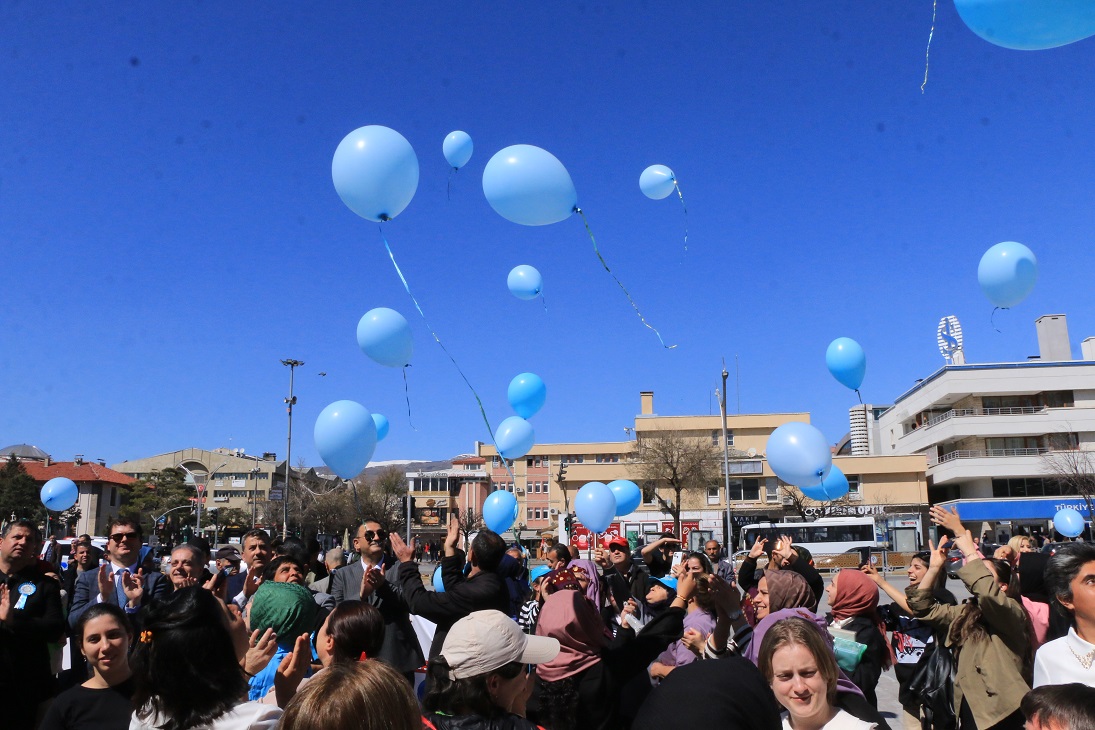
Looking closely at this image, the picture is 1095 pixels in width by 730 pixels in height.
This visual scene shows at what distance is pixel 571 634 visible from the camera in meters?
3.72

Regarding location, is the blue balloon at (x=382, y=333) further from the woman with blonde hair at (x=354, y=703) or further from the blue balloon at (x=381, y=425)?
the woman with blonde hair at (x=354, y=703)

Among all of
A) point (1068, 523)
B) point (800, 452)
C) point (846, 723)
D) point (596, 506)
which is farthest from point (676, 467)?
point (846, 723)

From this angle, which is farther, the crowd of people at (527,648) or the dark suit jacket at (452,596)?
the dark suit jacket at (452,596)

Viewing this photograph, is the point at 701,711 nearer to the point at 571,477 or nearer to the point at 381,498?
the point at 571,477

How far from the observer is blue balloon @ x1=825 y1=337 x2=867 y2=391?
41.3 ft

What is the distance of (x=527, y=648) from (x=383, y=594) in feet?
7.52

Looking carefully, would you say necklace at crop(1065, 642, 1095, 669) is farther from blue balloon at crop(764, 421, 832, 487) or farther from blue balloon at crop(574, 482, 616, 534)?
blue balloon at crop(574, 482, 616, 534)

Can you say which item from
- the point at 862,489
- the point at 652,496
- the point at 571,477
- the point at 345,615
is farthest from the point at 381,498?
the point at 345,615

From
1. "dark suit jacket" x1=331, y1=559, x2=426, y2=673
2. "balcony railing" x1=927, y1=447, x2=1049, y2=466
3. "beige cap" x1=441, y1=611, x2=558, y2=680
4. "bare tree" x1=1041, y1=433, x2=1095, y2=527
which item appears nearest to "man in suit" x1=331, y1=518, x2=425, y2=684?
"dark suit jacket" x1=331, y1=559, x2=426, y2=673

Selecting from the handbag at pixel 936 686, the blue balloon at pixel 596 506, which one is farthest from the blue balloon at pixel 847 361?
the handbag at pixel 936 686

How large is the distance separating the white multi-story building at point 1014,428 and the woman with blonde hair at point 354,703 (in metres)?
56.1

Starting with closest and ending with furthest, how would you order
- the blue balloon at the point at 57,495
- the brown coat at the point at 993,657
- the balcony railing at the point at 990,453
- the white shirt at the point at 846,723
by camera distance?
the white shirt at the point at 846,723, the brown coat at the point at 993,657, the blue balloon at the point at 57,495, the balcony railing at the point at 990,453

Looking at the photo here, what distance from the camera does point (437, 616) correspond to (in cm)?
504

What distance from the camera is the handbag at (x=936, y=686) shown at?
16.4 feet
